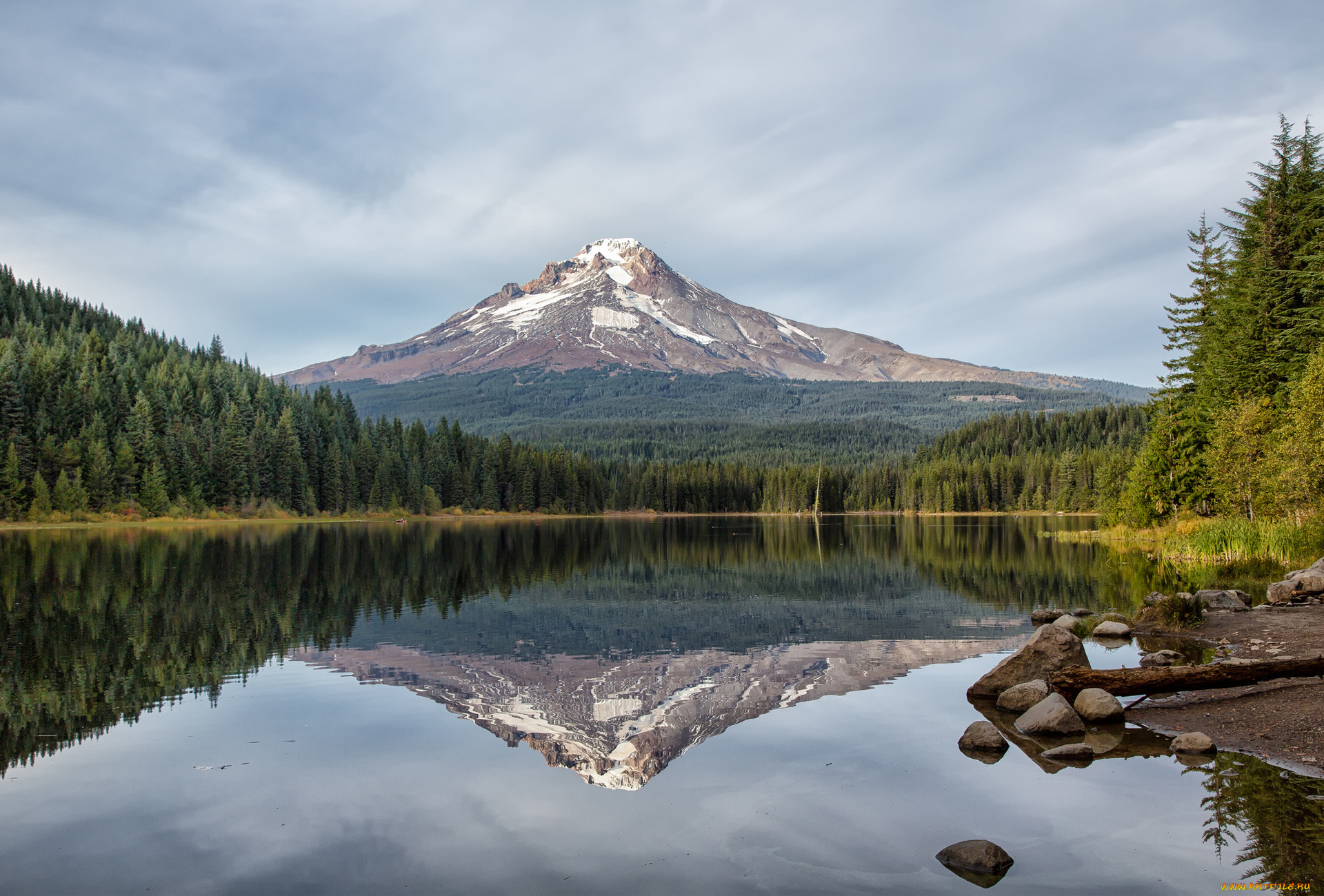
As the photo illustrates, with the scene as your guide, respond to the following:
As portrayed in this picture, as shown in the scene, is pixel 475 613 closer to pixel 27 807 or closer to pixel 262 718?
pixel 262 718

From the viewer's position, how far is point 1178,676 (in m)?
15.0

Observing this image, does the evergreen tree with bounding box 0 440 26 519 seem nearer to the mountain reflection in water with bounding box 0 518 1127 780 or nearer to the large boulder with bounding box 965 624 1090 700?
the mountain reflection in water with bounding box 0 518 1127 780

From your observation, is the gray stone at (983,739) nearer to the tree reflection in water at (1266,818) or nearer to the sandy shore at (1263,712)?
the tree reflection in water at (1266,818)

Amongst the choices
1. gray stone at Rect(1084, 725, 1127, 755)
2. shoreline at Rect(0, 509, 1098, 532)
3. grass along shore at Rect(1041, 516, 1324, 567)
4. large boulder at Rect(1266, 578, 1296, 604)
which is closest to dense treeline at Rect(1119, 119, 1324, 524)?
grass along shore at Rect(1041, 516, 1324, 567)

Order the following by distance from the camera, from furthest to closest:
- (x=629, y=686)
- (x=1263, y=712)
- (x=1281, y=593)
→ (x=1281, y=593)
(x=629, y=686)
(x=1263, y=712)

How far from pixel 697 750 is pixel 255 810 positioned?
652cm

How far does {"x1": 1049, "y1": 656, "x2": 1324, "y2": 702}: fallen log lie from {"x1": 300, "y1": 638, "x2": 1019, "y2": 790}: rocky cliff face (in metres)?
4.58

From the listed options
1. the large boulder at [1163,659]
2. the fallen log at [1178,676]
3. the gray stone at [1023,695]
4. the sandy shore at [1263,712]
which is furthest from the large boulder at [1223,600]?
the gray stone at [1023,695]

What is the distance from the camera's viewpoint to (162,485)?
9781 centimetres

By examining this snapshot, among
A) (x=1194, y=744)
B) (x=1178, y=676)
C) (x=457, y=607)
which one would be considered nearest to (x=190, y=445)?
(x=457, y=607)

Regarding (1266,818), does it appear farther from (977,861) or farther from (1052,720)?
(1052,720)

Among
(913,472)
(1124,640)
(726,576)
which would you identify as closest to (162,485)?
(726,576)

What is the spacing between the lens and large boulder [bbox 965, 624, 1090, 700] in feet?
54.8

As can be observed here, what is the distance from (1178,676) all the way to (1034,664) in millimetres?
2565
